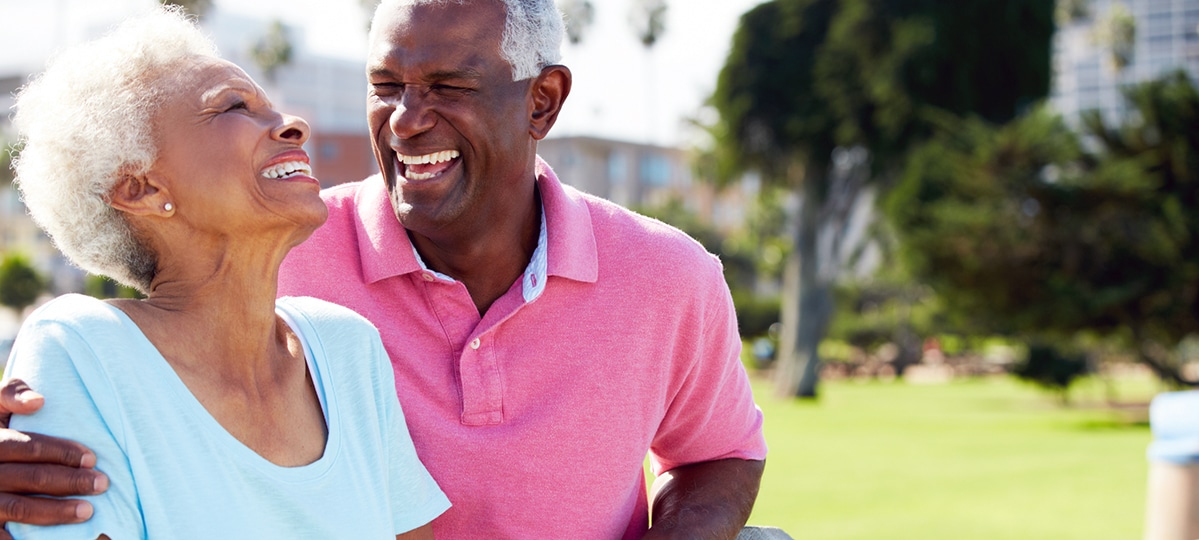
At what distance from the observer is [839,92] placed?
97.9ft

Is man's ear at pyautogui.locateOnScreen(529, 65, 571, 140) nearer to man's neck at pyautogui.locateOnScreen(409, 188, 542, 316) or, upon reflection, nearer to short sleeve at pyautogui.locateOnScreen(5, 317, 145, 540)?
man's neck at pyautogui.locateOnScreen(409, 188, 542, 316)

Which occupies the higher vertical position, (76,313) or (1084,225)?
(1084,225)

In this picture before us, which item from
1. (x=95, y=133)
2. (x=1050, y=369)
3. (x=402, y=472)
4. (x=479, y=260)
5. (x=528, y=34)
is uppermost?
(x=528, y=34)

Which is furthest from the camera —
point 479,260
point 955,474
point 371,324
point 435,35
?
point 955,474

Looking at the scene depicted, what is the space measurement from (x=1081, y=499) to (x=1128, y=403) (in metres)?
19.4

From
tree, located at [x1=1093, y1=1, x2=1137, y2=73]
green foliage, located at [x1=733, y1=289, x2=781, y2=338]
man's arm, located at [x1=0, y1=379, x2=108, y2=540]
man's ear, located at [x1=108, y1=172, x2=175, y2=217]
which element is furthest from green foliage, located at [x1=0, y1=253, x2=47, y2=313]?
man's arm, located at [x1=0, y1=379, x2=108, y2=540]

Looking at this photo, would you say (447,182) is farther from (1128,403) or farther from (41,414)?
(1128,403)

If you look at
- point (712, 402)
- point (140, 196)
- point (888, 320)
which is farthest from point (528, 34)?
point (888, 320)

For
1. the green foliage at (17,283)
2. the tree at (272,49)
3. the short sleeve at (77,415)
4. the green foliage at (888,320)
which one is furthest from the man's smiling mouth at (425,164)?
the tree at (272,49)

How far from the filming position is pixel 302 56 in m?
98.8

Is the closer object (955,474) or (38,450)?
(38,450)

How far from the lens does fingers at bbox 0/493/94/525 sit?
6.14 feet

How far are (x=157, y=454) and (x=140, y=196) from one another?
0.48 meters

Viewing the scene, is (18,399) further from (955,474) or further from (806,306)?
(806,306)
